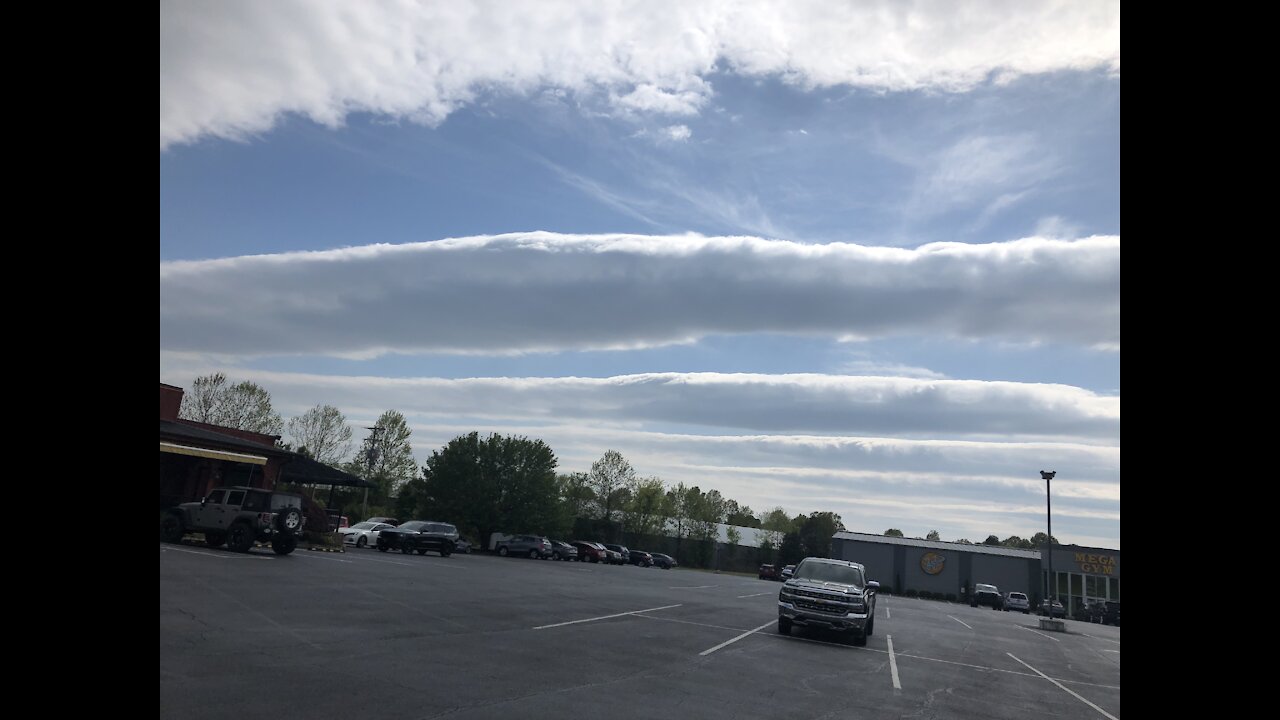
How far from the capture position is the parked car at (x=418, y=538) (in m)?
41.0

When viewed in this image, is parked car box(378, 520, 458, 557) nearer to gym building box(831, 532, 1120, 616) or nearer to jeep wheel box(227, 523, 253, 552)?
jeep wheel box(227, 523, 253, 552)

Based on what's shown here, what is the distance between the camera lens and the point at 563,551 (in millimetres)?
55312

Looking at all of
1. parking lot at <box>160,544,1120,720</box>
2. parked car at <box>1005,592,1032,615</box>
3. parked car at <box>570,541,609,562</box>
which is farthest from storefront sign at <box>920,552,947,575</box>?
parking lot at <box>160,544,1120,720</box>

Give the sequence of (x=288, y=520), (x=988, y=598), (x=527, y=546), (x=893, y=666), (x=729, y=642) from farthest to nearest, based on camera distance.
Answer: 1. (x=988, y=598)
2. (x=527, y=546)
3. (x=288, y=520)
4. (x=729, y=642)
5. (x=893, y=666)

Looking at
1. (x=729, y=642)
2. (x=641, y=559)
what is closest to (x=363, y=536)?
(x=641, y=559)

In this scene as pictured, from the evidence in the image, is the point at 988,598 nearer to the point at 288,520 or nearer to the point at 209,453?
the point at 288,520

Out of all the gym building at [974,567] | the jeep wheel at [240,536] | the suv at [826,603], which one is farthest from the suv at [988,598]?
the jeep wheel at [240,536]

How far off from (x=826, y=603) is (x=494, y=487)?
45.6 metres

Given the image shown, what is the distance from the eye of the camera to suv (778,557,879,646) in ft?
56.8

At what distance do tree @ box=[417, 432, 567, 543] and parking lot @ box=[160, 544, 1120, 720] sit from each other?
36721mm

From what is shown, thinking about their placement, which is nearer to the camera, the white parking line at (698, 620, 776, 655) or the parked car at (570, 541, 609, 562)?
the white parking line at (698, 620, 776, 655)
